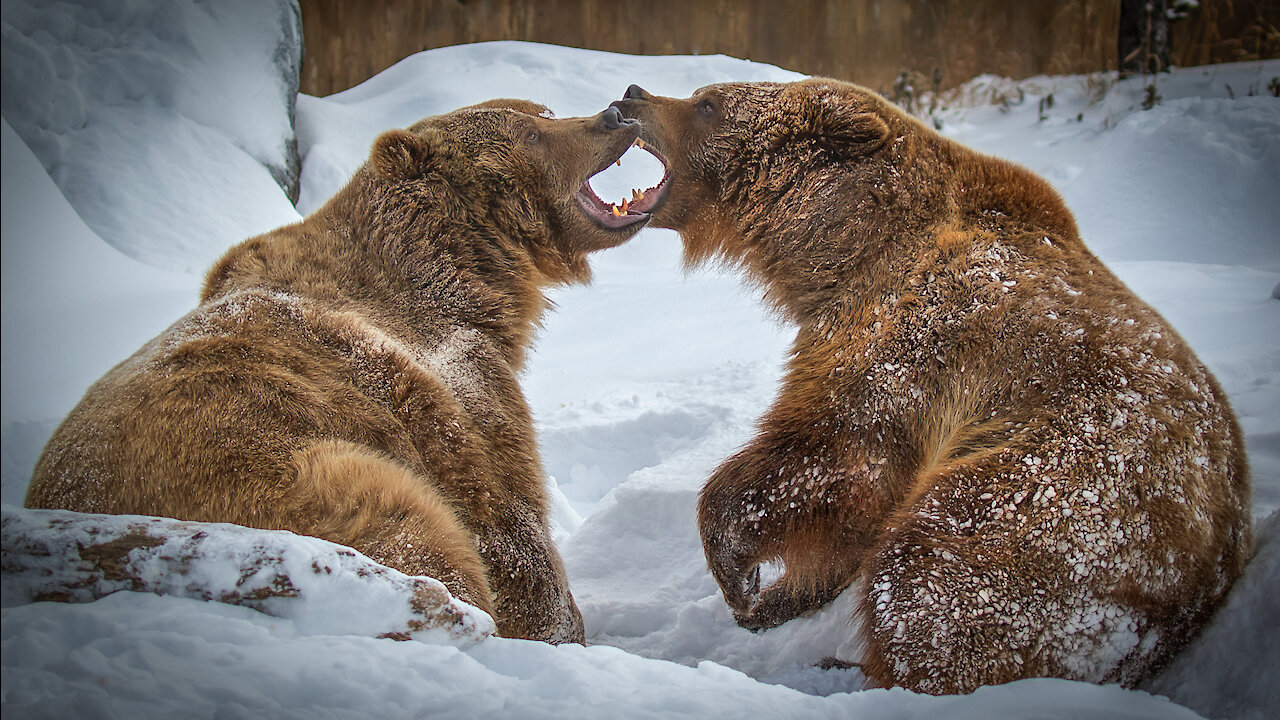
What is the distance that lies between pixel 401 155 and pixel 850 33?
994 centimetres

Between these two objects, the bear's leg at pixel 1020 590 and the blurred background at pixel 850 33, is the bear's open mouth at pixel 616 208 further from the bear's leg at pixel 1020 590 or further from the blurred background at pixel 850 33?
the blurred background at pixel 850 33

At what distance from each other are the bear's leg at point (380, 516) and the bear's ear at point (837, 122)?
74.5 inches

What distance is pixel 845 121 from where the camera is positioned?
335 cm

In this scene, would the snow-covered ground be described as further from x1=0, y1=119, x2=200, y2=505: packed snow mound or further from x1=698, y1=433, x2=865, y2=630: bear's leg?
x1=698, y1=433, x2=865, y2=630: bear's leg

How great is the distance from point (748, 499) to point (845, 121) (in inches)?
55.4

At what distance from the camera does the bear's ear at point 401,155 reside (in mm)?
3439

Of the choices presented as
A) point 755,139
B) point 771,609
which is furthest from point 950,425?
point 755,139

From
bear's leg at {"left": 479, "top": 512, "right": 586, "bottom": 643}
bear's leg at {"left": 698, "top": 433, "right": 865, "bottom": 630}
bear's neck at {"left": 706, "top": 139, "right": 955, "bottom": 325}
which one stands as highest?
bear's neck at {"left": 706, "top": 139, "right": 955, "bottom": 325}

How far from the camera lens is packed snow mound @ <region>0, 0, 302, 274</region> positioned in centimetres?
323

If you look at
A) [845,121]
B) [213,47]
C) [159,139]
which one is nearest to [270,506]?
[845,121]

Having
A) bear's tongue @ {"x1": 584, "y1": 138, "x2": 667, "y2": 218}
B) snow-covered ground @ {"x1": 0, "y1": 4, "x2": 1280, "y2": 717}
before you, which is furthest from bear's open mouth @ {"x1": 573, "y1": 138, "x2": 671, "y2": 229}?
bear's tongue @ {"x1": 584, "y1": 138, "x2": 667, "y2": 218}

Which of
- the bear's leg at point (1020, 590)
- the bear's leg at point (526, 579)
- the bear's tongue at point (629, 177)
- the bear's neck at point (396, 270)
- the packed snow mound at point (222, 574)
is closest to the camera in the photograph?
the packed snow mound at point (222, 574)

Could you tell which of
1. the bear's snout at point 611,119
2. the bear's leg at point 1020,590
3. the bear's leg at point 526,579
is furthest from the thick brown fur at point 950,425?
the bear's leg at point 526,579

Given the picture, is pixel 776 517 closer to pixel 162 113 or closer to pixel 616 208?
pixel 616 208
